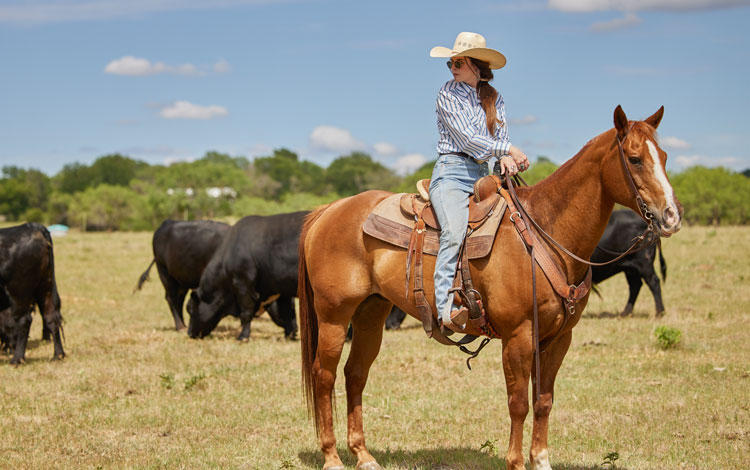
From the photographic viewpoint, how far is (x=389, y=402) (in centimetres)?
738

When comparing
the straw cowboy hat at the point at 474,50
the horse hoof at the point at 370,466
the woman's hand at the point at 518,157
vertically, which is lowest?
the horse hoof at the point at 370,466

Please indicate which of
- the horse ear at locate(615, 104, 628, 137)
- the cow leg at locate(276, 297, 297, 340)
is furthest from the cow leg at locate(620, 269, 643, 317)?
the horse ear at locate(615, 104, 628, 137)

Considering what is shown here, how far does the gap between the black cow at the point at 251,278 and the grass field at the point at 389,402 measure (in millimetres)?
434

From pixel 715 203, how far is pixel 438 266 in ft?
146

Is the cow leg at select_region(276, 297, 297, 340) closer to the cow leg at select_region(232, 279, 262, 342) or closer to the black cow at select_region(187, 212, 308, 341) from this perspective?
the black cow at select_region(187, 212, 308, 341)

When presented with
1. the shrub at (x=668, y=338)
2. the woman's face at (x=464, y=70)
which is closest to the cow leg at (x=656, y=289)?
the shrub at (x=668, y=338)

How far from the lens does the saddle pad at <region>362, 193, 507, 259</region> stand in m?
4.77

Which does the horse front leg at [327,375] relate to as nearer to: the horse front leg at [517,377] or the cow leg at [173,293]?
the horse front leg at [517,377]

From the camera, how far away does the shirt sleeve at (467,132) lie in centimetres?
477

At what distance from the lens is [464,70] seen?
496 centimetres

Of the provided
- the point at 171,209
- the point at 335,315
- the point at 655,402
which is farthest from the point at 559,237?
the point at 171,209

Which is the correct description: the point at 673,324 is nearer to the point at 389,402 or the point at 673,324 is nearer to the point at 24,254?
the point at 389,402

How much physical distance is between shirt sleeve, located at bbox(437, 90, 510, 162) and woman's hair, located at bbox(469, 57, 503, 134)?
0.35ft

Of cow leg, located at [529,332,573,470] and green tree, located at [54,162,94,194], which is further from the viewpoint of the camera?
green tree, located at [54,162,94,194]
